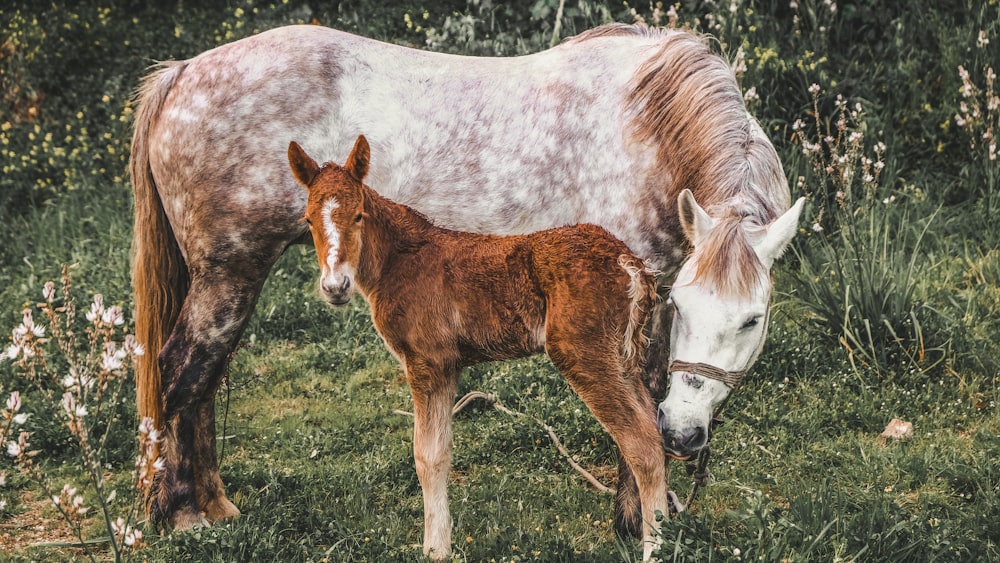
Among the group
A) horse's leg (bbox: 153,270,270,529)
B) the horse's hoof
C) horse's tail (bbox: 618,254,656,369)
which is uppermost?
horse's tail (bbox: 618,254,656,369)

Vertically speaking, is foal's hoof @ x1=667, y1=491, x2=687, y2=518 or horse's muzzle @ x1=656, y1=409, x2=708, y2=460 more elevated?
horse's muzzle @ x1=656, y1=409, x2=708, y2=460

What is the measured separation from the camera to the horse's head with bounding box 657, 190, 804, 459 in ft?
11.0

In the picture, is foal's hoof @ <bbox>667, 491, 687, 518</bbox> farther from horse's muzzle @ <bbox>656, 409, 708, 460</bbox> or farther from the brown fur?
horse's muzzle @ <bbox>656, 409, 708, 460</bbox>

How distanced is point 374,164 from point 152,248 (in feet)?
3.88

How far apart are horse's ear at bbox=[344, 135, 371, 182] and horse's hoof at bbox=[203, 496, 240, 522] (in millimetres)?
2068

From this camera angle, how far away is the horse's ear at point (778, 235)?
3438 millimetres

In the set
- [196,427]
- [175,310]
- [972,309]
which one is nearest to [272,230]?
[175,310]

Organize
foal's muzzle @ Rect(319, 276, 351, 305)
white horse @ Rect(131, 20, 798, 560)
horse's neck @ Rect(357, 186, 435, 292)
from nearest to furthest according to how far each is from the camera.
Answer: foal's muzzle @ Rect(319, 276, 351, 305)
horse's neck @ Rect(357, 186, 435, 292)
white horse @ Rect(131, 20, 798, 560)

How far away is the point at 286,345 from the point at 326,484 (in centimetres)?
206

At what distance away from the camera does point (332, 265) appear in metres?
3.13

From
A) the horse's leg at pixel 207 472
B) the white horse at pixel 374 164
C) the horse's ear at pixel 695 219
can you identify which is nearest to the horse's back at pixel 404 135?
the white horse at pixel 374 164

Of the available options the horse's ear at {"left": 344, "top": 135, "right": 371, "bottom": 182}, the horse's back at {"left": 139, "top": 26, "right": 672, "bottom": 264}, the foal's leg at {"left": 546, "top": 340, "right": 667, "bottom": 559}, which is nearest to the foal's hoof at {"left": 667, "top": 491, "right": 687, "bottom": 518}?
the foal's leg at {"left": 546, "top": 340, "right": 667, "bottom": 559}

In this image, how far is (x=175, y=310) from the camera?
15.3ft

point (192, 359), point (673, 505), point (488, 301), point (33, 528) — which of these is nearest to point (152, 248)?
point (192, 359)
